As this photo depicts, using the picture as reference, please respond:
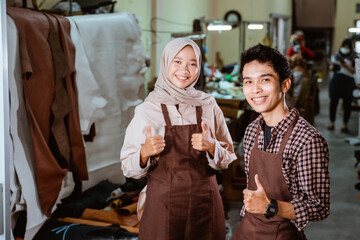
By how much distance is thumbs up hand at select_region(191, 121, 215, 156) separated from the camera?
1959 millimetres

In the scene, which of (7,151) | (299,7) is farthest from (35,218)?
(299,7)

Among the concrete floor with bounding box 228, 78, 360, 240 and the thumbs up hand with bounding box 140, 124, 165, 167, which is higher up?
the thumbs up hand with bounding box 140, 124, 165, 167

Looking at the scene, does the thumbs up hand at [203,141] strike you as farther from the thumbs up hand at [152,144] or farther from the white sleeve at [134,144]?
the white sleeve at [134,144]

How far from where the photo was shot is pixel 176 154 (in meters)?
2.10

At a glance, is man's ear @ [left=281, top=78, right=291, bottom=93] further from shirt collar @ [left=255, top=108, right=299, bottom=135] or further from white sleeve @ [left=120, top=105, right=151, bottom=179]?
white sleeve @ [left=120, top=105, right=151, bottom=179]

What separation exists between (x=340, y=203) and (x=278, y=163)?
3.64 meters

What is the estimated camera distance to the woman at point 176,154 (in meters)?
2.09

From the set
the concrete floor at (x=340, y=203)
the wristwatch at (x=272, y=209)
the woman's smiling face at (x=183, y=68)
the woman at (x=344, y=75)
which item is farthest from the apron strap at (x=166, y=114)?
the woman at (x=344, y=75)

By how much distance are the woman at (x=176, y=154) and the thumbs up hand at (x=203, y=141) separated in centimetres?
6

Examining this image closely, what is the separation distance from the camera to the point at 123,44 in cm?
423

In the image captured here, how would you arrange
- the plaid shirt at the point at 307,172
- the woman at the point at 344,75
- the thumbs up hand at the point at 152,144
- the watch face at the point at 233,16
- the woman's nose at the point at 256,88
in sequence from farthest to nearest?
the watch face at the point at 233,16 → the woman at the point at 344,75 → the thumbs up hand at the point at 152,144 → the woman's nose at the point at 256,88 → the plaid shirt at the point at 307,172

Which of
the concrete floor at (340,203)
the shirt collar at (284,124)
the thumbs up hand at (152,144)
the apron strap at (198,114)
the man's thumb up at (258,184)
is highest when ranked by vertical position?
the shirt collar at (284,124)

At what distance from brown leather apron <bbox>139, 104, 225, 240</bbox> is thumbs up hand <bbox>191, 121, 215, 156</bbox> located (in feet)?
0.35

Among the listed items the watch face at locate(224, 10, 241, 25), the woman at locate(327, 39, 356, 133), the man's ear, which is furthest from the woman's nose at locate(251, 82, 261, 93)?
the watch face at locate(224, 10, 241, 25)
